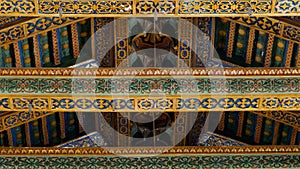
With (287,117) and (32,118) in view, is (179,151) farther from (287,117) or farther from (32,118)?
(32,118)

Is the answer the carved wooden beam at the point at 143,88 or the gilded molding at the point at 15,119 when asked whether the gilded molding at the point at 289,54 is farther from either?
the gilded molding at the point at 15,119

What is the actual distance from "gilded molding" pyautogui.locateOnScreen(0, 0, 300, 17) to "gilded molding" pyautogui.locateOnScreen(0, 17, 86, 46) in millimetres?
1417

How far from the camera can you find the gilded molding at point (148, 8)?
37.7ft

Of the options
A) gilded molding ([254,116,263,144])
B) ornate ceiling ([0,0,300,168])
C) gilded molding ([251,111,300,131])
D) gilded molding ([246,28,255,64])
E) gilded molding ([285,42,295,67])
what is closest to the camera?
ornate ceiling ([0,0,300,168])

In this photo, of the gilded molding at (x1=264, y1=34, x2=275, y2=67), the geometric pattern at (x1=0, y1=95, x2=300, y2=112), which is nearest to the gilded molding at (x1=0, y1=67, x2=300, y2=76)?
the geometric pattern at (x1=0, y1=95, x2=300, y2=112)

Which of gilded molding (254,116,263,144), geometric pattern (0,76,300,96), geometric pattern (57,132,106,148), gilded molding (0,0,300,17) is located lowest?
geometric pattern (57,132,106,148)

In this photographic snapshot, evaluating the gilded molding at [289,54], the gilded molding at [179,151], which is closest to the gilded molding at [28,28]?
the gilded molding at [179,151]

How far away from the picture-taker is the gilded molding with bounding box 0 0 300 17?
11484 millimetres

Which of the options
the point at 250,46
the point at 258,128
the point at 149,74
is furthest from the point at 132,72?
the point at 258,128

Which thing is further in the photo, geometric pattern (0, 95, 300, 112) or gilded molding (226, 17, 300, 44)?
gilded molding (226, 17, 300, 44)

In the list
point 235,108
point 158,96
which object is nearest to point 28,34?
point 158,96

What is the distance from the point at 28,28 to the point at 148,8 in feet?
7.45

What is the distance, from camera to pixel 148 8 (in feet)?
38.1

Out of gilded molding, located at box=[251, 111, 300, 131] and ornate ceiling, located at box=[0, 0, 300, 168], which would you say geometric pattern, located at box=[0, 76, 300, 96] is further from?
gilded molding, located at box=[251, 111, 300, 131]
